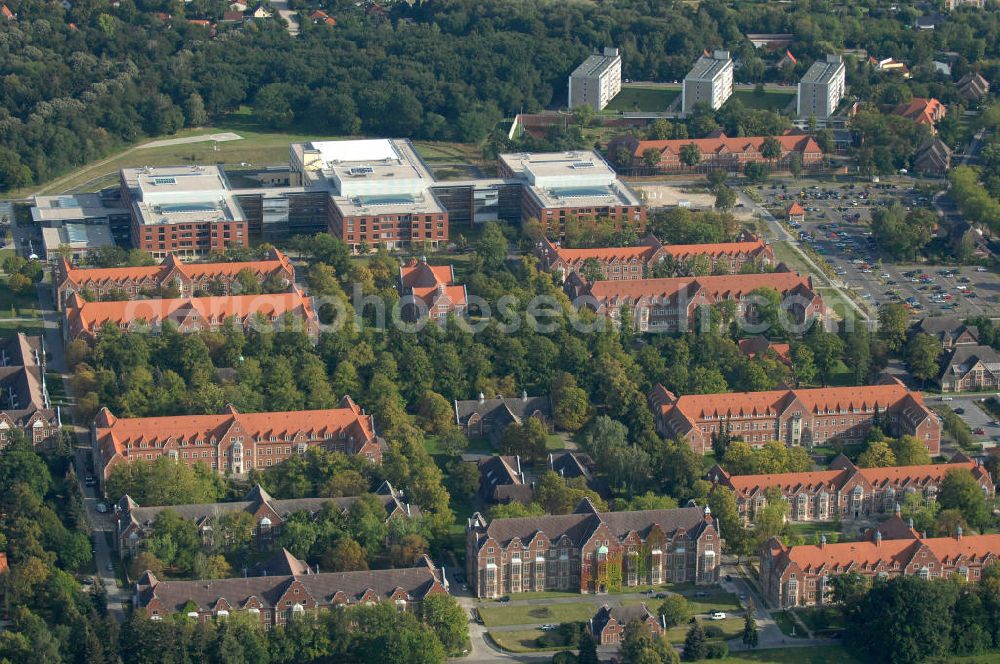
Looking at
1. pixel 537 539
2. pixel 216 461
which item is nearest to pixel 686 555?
pixel 537 539

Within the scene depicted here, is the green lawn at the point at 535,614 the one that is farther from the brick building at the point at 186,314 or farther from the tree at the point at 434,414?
the brick building at the point at 186,314

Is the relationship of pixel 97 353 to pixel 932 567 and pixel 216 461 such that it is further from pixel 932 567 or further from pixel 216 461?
pixel 932 567

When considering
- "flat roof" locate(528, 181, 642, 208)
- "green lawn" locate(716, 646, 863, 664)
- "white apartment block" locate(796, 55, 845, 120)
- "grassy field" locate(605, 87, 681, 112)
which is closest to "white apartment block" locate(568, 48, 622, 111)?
"grassy field" locate(605, 87, 681, 112)

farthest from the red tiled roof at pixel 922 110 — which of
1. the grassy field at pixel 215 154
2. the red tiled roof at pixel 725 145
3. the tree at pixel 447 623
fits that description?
the tree at pixel 447 623

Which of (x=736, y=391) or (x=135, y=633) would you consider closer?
(x=135, y=633)

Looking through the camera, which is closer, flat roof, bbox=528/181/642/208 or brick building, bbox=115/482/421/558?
brick building, bbox=115/482/421/558

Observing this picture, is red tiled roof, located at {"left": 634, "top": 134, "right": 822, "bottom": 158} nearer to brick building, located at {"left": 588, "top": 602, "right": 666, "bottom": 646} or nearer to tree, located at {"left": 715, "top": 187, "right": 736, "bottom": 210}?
tree, located at {"left": 715, "top": 187, "right": 736, "bottom": 210}
